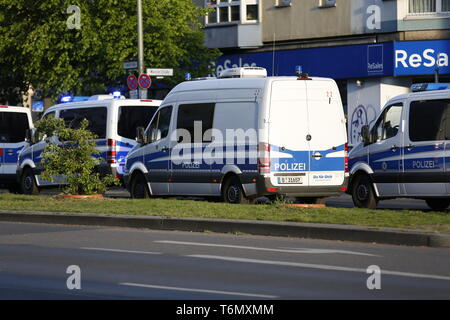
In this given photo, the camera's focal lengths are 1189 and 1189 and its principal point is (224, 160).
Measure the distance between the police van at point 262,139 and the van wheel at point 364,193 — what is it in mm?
379

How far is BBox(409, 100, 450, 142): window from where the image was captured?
19547 mm

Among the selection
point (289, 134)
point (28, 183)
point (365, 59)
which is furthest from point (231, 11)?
point (289, 134)

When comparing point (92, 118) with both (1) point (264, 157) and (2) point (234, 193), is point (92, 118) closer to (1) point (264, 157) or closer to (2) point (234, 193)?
(2) point (234, 193)

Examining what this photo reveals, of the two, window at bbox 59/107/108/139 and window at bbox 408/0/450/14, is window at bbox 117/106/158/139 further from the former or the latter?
window at bbox 408/0/450/14

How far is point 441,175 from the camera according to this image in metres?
19.5

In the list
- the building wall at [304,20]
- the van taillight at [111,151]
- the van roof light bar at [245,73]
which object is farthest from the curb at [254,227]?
the building wall at [304,20]

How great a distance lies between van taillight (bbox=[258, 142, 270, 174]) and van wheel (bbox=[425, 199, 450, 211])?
3058mm

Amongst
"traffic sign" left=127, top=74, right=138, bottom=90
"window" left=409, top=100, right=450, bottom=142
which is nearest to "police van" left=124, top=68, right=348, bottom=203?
"window" left=409, top=100, right=450, bottom=142

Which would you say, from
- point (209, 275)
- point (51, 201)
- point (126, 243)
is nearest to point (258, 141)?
point (51, 201)

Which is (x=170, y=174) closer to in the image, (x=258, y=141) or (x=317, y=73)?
(x=258, y=141)

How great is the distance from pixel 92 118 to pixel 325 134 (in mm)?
7289

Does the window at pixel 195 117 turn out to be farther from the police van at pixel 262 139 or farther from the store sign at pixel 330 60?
the store sign at pixel 330 60

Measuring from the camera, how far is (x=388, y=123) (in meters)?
21.0

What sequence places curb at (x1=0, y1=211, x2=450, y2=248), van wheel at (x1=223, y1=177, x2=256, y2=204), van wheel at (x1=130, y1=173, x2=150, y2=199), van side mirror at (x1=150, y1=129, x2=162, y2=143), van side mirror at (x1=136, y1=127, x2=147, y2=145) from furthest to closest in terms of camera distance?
van wheel at (x1=130, y1=173, x2=150, y2=199) < van side mirror at (x1=136, y1=127, x2=147, y2=145) < van side mirror at (x1=150, y1=129, x2=162, y2=143) < van wheel at (x1=223, y1=177, x2=256, y2=204) < curb at (x1=0, y1=211, x2=450, y2=248)
